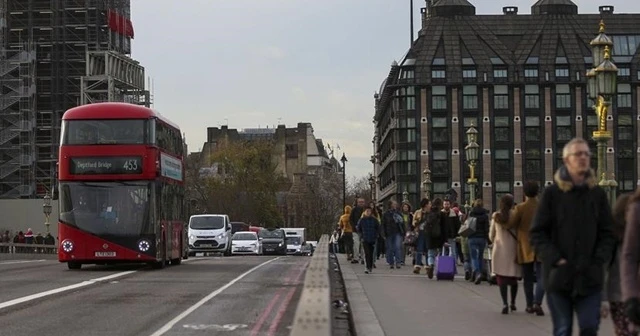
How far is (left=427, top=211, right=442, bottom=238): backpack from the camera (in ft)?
87.7

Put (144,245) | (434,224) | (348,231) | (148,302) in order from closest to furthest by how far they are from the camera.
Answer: (148,302) < (434,224) < (144,245) < (348,231)

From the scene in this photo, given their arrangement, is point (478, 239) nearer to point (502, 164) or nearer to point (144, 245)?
point (144, 245)

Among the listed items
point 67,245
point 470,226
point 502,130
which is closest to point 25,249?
point 67,245

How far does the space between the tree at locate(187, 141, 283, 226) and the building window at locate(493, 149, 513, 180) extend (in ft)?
99.2

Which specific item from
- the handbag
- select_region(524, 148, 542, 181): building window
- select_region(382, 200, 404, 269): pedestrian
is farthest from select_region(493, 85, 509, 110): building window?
the handbag

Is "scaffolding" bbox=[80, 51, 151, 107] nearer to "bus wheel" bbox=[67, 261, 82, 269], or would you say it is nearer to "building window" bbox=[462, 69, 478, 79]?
"building window" bbox=[462, 69, 478, 79]

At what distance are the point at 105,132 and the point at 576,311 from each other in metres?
23.7

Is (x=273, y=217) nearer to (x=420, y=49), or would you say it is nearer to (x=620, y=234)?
(x=420, y=49)

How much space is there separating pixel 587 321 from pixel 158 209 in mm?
24240

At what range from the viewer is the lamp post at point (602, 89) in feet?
78.9

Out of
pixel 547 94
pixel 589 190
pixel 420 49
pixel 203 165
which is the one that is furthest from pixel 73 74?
pixel 589 190

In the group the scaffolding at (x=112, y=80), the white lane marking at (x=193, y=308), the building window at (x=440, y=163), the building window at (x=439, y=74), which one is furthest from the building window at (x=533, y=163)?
the white lane marking at (x=193, y=308)

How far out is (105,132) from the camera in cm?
3188

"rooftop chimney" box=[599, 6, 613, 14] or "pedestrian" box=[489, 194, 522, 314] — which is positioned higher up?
"rooftop chimney" box=[599, 6, 613, 14]
